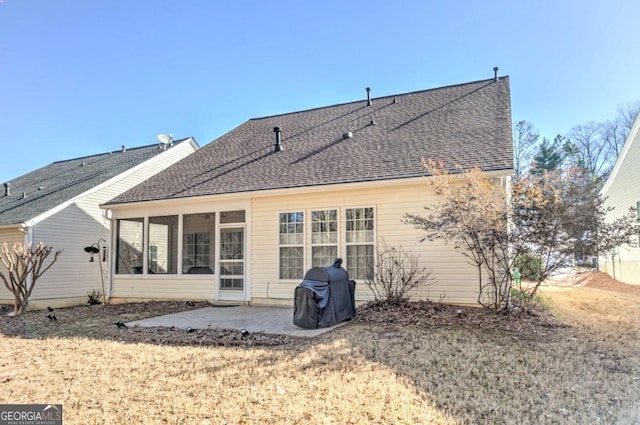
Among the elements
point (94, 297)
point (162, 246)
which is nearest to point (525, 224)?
point (162, 246)

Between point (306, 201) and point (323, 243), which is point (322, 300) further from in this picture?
point (306, 201)

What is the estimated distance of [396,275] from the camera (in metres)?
8.52

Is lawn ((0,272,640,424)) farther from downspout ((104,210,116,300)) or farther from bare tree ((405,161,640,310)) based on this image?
downspout ((104,210,116,300))

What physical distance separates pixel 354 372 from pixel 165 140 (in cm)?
1430

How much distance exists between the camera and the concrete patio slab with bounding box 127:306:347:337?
696 centimetres

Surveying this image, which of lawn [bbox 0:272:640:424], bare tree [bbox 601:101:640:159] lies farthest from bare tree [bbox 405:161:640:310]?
bare tree [bbox 601:101:640:159]

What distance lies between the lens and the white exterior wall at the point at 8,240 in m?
12.3

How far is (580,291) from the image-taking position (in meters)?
12.2

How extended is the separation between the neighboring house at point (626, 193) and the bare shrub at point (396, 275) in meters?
8.37

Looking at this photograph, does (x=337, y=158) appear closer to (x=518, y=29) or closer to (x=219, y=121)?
(x=518, y=29)

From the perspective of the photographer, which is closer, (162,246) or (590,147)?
(162,246)

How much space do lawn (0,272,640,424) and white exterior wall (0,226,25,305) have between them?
20.9 ft

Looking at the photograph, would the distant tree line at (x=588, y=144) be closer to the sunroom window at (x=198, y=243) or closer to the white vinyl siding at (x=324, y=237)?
the white vinyl siding at (x=324, y=237)

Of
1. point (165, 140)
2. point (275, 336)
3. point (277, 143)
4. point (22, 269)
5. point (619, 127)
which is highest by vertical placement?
point (619, 127)
